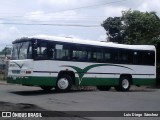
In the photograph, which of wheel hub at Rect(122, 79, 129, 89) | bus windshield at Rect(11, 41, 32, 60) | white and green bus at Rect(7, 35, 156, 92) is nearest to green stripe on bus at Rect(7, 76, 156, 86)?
white and green bus at Rect(7, 35, 156, 92)

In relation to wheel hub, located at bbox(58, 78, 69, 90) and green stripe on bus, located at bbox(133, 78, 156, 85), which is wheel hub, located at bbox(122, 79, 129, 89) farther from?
wheel hub, located at bbox(58, 78, 69, 90)

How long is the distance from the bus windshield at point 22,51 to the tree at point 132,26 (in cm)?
2685

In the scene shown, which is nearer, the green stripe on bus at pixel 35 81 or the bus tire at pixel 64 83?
the green stripe on bus at pixel 35 81

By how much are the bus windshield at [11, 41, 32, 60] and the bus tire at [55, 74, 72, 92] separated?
2375 millimetres

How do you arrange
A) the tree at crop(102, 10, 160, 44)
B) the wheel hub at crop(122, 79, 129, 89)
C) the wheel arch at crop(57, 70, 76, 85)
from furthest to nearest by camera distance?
1. the tree at crop(102, 10, 160, 44)
2. the wheel hub at crop(122, 79, 129, 89)
3. the wheel arch at crop(57, 70, 76, 85)

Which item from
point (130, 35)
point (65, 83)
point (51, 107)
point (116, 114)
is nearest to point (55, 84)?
point (65, 83)

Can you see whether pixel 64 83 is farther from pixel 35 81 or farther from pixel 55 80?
pixel 35 81

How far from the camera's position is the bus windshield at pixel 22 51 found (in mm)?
20531

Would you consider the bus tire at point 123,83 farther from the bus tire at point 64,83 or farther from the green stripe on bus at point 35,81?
the green stripe on bus at point 35,81

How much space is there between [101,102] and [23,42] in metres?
6.23

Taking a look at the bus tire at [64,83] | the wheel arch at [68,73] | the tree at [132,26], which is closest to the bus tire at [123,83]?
the wheel arch at [68,73]

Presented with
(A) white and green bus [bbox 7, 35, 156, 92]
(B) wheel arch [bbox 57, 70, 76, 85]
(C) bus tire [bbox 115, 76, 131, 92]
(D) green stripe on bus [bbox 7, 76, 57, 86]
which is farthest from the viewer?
(C) bus tire [bbox 115, 76, 131, 92]

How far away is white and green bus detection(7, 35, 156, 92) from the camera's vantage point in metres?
20.5

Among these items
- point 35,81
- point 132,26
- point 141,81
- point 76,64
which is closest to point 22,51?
point 35,81
